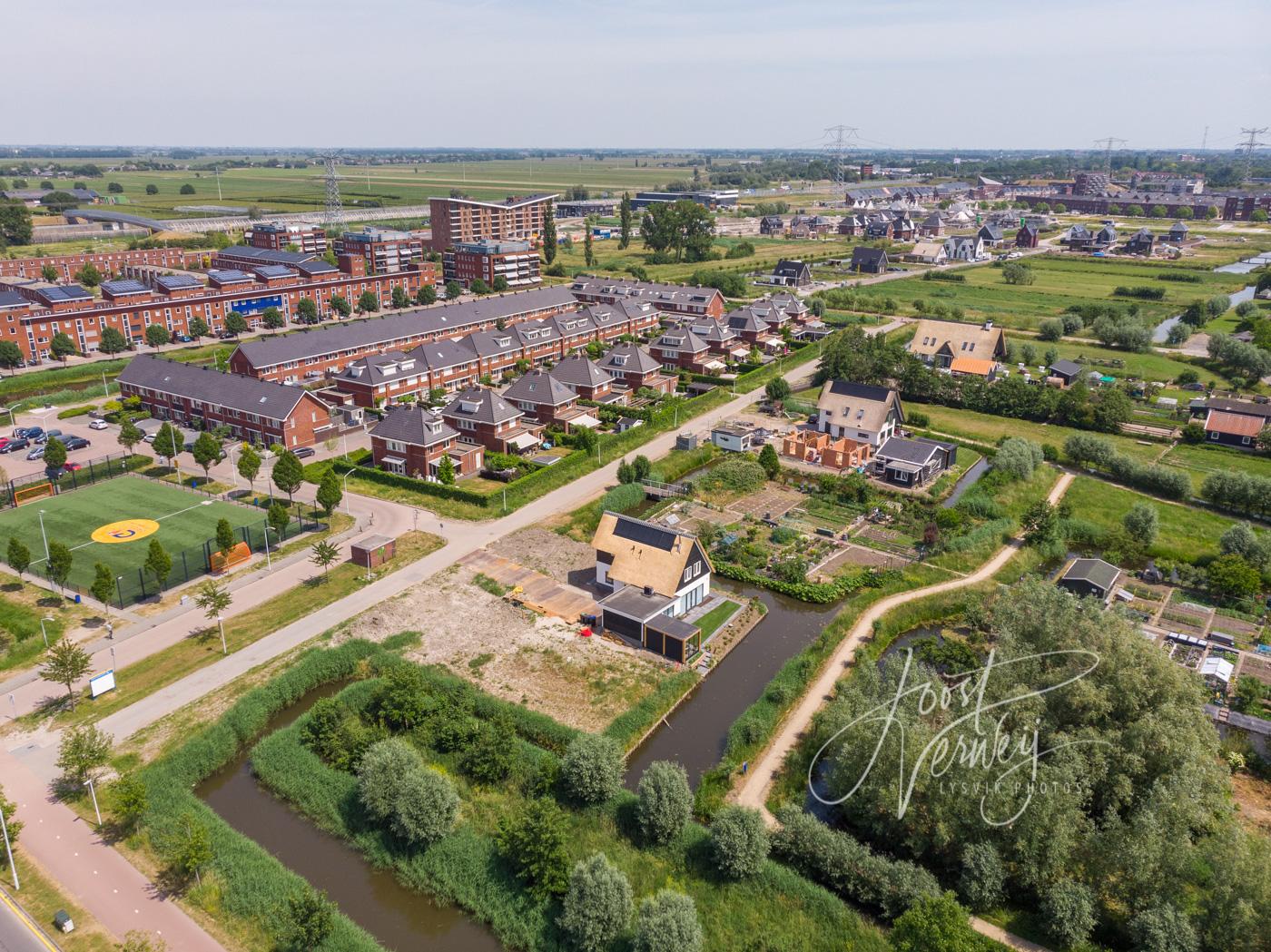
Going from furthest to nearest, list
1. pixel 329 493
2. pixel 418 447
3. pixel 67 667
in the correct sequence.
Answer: pixel 418 447, pixel 329 493, pixel 67 667

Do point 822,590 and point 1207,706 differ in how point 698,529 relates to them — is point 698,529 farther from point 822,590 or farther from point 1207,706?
point 1207,706

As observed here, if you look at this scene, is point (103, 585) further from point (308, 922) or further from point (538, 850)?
point (538, 850)

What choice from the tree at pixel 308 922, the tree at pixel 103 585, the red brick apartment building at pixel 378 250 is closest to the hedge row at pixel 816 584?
the tree at pixel 308 922

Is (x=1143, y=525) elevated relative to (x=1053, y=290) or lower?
lower

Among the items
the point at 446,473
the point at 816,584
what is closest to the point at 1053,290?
the point at 816,584

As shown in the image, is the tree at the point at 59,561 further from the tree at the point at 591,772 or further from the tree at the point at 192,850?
the tree at the point at 591,772

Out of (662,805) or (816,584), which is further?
(816,584)

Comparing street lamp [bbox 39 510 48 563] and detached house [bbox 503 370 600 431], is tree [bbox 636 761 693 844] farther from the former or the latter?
detached house [bbox 503 370 600 431]
